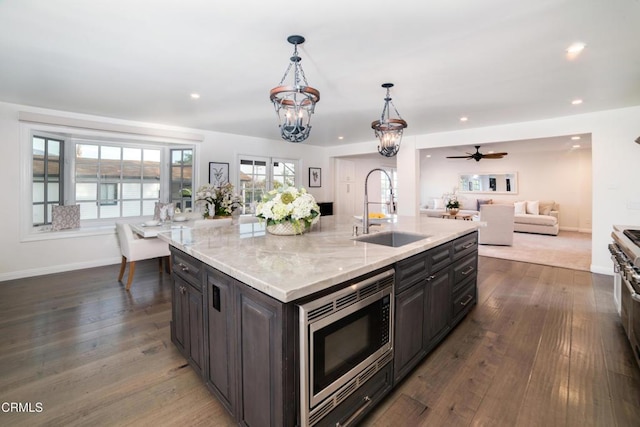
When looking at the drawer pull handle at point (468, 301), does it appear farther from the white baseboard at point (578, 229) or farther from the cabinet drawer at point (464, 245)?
the white baseboard at point (578, 229)

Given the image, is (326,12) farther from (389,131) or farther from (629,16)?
(629,16)

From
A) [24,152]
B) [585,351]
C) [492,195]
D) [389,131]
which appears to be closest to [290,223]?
[389,131]

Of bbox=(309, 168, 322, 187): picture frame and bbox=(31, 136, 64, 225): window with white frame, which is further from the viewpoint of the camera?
bbox=(309, 168, 322, 187): picture frame

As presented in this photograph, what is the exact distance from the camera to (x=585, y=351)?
2.21m

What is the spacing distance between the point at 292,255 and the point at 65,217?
4624 mm

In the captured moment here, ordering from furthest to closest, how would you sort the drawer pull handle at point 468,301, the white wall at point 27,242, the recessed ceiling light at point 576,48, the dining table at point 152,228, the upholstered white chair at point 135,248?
the white wall at point 27,242 → the upholstered white chair at point 135,248 → the dining table at point 152,228 → the drawer pull handle at point 468,301 → the recessed ceiling light at point 576,48

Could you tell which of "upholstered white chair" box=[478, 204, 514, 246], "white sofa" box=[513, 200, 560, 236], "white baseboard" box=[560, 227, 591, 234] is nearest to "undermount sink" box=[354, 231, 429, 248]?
"upholstered white chair" box=[478, 204, 514, 246]

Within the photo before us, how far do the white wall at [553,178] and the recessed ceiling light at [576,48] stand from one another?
549 cm

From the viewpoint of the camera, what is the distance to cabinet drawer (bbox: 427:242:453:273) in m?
2.02

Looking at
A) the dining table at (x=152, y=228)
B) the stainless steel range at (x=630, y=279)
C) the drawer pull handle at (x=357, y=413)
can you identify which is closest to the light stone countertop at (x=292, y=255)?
the drawer pull handle at (x=357, y=413)

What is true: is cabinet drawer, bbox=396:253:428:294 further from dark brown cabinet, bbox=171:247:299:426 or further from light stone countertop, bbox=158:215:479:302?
dark brown cabinet, bbox=171:247:299:426

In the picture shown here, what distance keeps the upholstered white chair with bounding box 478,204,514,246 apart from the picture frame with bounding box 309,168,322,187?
12.7 feet

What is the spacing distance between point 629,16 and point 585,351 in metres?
2.37

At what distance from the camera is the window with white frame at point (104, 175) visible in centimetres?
432
